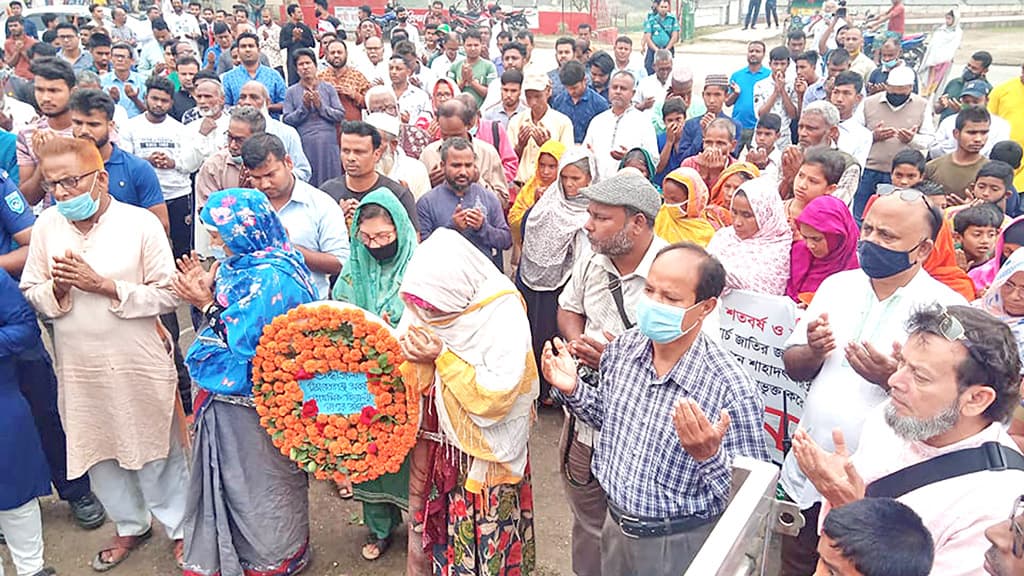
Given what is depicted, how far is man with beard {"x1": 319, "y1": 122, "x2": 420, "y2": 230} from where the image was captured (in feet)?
15.8

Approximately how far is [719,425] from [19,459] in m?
3.29

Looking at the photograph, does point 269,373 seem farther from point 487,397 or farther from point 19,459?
point 19,459

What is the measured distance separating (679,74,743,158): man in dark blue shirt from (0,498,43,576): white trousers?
5.50 meters

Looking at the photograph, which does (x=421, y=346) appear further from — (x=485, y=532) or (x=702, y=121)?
(x=702, y=121)

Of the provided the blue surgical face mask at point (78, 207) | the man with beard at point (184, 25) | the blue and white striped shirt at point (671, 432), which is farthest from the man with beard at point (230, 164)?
the man with beard at point (184, 25)

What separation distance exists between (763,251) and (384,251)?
6.30 feet

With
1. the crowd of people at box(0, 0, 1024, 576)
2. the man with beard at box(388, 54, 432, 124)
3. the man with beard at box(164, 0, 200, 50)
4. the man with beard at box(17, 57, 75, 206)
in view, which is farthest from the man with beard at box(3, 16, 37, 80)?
the man with beard at box(17, 57, 75, 206)

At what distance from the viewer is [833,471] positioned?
2178 millimetres

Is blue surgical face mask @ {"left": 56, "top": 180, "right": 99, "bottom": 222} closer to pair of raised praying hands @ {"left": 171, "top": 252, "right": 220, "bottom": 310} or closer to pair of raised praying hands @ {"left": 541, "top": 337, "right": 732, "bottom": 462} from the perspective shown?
pair of raised praying hands @ {"left": 171, "top": 252, "right": 220, "bottom": 310}

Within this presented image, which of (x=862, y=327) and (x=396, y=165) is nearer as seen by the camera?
(x=862, y=327)

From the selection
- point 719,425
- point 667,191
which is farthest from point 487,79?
point 719,425

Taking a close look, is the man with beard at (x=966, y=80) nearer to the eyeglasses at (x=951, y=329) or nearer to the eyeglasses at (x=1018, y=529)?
the eyeglasses at (x=951, y=329)

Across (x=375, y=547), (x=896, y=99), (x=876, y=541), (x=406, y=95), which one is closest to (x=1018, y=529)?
(x=876, y=541)

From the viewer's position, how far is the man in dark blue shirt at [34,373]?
3.98m
